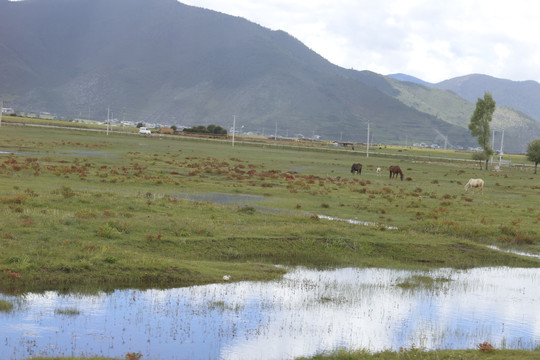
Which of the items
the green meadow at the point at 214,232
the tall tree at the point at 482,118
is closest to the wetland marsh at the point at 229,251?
the green meadow at the point at 214,232

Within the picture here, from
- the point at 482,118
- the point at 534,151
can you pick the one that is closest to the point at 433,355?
the point at 534,151

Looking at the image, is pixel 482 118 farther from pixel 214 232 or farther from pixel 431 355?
pixel 431 355

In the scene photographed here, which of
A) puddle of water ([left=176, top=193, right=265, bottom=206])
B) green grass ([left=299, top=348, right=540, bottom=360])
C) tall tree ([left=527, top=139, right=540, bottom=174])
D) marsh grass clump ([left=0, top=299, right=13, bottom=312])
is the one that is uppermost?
tall tree ([left=527, top=139, right=540, bottom=174])

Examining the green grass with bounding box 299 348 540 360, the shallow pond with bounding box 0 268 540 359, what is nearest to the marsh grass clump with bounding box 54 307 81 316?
the shallow pond with bounding box 0 268 540 359

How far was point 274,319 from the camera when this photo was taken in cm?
1708

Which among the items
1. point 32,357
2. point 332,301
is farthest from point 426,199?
point 32,357

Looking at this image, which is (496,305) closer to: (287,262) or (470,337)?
(470,337)

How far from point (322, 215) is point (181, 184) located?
15.0 metres

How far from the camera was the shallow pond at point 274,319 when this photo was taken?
1443 centimetres

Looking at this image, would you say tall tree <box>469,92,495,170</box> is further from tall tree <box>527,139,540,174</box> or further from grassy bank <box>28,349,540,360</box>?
grassy bank <box>28,349,540,360</box>

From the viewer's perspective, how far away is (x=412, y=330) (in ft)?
55.3

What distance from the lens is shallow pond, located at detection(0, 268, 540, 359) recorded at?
14.4m

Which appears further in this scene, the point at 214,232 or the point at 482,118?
the point at 482,118

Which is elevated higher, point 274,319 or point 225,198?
point 225,198
